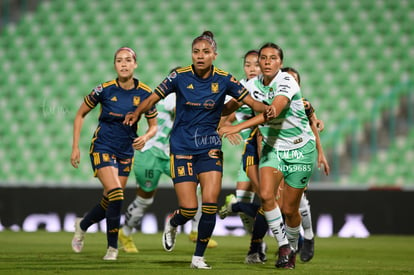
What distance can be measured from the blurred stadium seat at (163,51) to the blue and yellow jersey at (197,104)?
8.04 m

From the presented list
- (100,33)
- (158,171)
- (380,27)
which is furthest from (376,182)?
(100,33)

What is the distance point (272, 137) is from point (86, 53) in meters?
10.6

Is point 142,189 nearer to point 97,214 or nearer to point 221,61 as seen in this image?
point 97,214

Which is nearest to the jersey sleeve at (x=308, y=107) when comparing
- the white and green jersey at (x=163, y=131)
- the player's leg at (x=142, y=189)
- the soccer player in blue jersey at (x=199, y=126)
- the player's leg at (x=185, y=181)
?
the soccer player in blue jersey at (x=199, y=126)

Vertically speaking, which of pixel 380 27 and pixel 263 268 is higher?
pixel 380 27

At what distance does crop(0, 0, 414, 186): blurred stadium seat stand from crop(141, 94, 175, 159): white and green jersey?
5.18m

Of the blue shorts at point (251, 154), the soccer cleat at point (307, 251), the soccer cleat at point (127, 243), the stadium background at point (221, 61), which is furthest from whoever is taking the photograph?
the stadium background at point (221, 61)

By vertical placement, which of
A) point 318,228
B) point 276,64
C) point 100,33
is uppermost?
point 100,33

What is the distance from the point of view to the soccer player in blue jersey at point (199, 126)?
6.95m

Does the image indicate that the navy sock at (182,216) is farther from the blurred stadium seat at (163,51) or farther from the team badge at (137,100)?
the blurred stadium seat at (163,51)

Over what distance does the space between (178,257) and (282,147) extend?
1.95 m

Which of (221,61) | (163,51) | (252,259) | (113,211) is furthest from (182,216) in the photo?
(163,51)

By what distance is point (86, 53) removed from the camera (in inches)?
680

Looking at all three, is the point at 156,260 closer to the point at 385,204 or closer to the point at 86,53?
the point at 385,204
